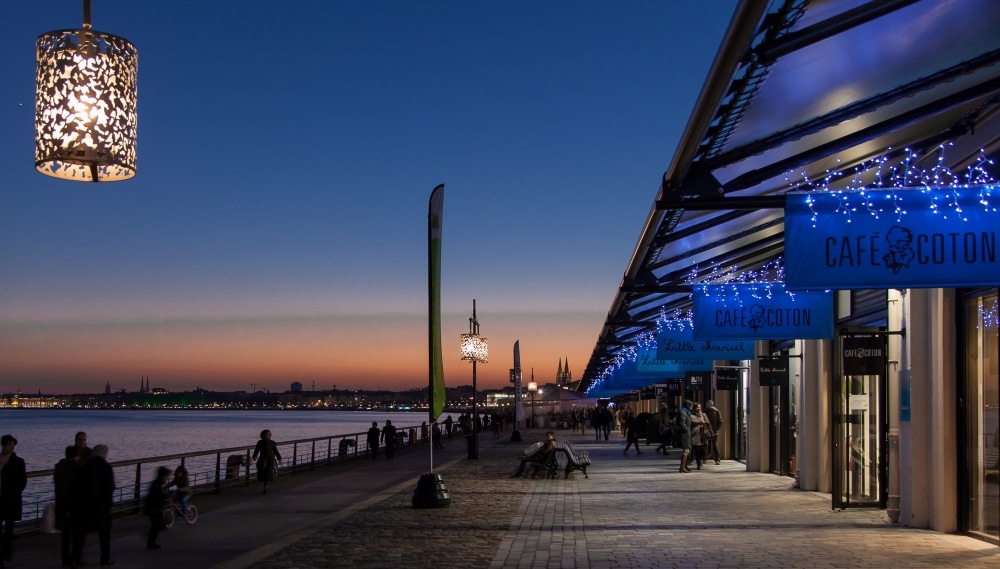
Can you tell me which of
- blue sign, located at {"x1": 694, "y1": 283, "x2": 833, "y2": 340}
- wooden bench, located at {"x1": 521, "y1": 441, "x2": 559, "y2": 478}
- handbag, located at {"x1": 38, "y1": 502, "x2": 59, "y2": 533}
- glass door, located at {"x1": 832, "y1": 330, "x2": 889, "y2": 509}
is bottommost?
wooden bench, located at {"x1": 521, "y1": 441, "x2": 559, "y2": 478}

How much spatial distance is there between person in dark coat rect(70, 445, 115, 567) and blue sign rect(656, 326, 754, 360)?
513 inches

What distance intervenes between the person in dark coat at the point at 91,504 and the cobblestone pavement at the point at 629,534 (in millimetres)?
1674

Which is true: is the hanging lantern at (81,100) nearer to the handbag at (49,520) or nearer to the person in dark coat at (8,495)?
the person in dark coat at (8,495)

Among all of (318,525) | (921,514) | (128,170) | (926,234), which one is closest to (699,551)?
(921,514)

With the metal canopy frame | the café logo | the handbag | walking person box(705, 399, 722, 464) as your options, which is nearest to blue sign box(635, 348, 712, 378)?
walking person box(705, 399, 722, 464)

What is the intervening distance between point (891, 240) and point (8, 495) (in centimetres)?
880

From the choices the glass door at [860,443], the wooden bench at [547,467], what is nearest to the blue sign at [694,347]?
the wooden bench at [547,467]

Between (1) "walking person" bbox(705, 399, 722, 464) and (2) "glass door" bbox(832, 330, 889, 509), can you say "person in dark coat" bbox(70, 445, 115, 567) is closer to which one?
(2) "glass door" bbox(832, 330, 889, 509)

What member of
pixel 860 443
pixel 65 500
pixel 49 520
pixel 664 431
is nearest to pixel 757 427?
pixel 860 443

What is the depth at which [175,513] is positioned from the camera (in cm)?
1473

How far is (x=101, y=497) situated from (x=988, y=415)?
9.28 m

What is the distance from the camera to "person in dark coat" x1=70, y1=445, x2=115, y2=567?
35.9 feet

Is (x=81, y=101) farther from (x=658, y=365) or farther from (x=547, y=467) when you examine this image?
(x=658, y=365)

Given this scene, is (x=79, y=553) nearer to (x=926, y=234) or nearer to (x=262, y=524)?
(x=262, y=524)
